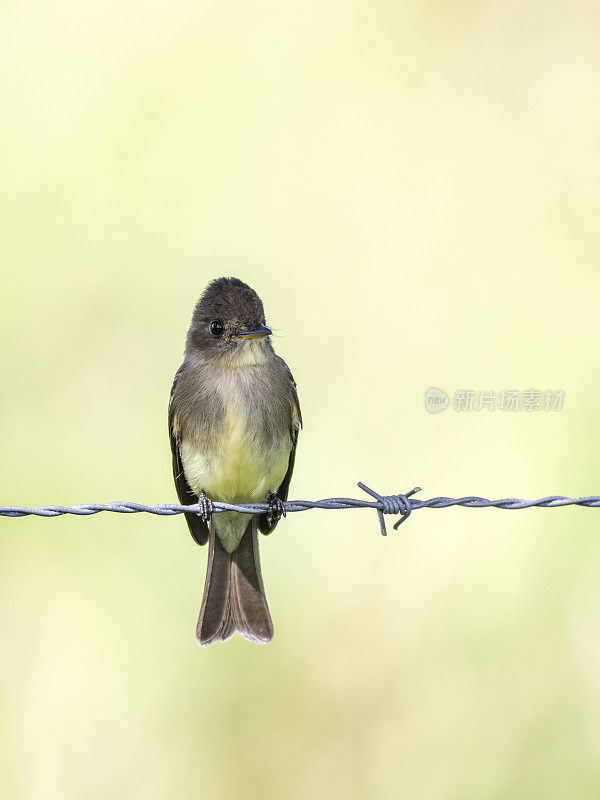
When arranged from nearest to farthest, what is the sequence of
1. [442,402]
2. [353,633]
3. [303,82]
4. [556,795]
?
1. [556,795]
2. [353,633]
3. [442,402]
4. [303,82]

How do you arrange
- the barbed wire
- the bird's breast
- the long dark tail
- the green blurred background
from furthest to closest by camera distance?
the green blurred background, the long dark tail, the bird's breast, the barbed wire

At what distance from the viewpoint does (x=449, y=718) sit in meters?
5.22

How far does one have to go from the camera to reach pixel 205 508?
433cm

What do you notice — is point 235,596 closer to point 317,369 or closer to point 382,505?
point 382,505

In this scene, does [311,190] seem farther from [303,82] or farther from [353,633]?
[353,633]

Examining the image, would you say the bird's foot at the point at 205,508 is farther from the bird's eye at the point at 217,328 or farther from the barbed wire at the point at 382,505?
the bird's eye at the point at 217,328

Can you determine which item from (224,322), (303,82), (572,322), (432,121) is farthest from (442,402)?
(303,82)

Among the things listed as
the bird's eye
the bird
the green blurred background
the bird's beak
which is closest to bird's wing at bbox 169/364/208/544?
the bird

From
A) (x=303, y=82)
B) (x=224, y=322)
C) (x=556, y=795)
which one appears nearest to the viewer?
(x=224, y=322)

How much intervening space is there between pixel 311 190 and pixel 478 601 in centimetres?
310

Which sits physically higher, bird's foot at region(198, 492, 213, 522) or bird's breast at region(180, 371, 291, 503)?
bird's breast at region(180, 371, 291, 503)

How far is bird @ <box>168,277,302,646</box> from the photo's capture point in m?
4.42

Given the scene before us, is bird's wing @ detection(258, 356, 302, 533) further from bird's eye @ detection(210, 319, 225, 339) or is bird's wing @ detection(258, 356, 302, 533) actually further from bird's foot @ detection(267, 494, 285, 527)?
bird's eye @ detection(210, 319, 225, 339)

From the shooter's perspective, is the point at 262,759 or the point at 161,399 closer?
the point at 262,759
